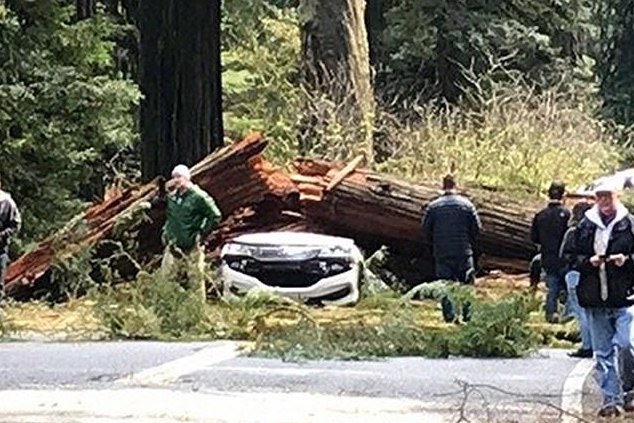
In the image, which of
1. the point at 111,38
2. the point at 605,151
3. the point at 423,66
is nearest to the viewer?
Answer: the point at 111,38

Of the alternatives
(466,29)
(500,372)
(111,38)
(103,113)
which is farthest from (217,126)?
(466,29)

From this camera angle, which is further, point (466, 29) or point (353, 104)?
point (466, 29)

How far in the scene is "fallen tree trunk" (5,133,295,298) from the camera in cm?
1883

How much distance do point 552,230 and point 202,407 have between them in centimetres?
652

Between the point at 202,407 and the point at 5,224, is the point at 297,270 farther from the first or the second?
the point at 202,407

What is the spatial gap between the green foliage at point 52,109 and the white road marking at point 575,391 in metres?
10.5

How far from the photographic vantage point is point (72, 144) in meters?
21.8

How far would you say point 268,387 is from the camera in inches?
456

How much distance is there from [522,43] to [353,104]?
819 centimetres

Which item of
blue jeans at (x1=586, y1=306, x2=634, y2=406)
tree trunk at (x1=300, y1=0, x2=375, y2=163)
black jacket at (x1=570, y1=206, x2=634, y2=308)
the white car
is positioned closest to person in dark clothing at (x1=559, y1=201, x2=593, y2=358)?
black jacket at (x1=570, y1=206, x2=634, y2=308)

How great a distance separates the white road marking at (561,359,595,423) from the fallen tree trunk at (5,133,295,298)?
24.2 ft

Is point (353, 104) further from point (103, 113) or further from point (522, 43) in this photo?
point (522, 43)

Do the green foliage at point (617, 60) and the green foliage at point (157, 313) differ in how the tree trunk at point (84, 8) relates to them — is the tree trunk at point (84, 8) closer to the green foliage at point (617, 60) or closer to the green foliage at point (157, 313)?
the green foliage at point (157, 313)

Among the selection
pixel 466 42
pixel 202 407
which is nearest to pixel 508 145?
pixel 466 42
